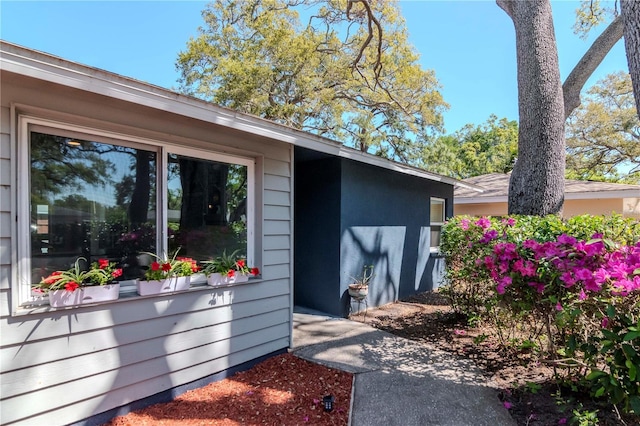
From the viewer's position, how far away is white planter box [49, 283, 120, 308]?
7.68ft

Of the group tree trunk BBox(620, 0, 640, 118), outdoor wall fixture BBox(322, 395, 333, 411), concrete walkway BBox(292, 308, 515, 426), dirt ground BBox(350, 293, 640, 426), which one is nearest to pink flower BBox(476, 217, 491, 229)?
dirt ground BBox(350, 293, 640, 426)

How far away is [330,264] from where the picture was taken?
5.65m

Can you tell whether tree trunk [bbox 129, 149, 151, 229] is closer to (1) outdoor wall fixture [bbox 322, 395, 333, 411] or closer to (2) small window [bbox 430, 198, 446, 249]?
(1) outdoor wall fixture [bbox 322, 395, 333, 411]

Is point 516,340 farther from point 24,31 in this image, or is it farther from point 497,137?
point 497,137

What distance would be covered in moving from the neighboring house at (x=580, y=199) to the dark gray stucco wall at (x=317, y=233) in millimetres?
6159

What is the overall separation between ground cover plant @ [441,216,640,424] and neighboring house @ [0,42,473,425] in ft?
8.05

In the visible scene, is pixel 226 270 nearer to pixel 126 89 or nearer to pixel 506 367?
pixel 126 89

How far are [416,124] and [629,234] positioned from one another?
13.4 m

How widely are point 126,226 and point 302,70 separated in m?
11.7

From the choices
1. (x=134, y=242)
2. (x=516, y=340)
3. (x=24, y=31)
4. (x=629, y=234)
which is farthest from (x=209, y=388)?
(x=24, y=31)

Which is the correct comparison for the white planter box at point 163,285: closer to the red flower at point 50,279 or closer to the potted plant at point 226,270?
the potted plant at point 226,270

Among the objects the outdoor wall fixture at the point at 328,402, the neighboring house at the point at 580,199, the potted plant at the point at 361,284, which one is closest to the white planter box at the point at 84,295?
the outdoor wall fixture at the point at 328,402

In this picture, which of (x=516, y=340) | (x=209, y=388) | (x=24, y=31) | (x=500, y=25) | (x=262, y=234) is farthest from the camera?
(x=500, y=25)

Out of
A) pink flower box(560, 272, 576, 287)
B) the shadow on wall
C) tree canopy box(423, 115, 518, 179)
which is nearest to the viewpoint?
pink flower box(560, 272, 576, 287)
